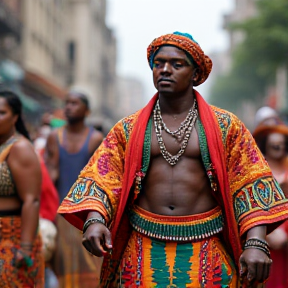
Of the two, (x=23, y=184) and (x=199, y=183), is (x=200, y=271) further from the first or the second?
(x=23, y=184)


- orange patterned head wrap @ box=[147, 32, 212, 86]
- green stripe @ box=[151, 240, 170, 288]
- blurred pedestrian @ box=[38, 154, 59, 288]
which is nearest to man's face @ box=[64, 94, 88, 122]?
blurred pedestrian @ box=[38, 154, 59, 288]

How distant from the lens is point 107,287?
4684 mm

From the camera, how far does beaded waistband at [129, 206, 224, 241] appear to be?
14.8 feet

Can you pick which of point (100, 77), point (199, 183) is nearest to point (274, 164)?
point (199, 183)

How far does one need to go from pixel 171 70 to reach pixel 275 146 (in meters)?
3.45

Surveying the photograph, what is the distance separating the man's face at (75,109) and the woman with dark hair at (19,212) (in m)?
3.32

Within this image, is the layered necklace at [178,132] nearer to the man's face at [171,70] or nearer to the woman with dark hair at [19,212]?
the man's face at [171,70]

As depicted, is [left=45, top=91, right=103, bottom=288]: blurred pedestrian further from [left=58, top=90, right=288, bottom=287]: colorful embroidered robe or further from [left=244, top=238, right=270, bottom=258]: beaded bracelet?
[left=244, top=238, right=270, bottom=258]: beaded bracelet

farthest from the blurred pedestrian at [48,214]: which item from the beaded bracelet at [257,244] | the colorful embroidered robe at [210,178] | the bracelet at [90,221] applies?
the beaded bracelet at [257,244]

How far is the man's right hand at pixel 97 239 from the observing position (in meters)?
4.10

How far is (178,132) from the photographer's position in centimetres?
460

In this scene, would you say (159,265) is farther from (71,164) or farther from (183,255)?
(71,164)

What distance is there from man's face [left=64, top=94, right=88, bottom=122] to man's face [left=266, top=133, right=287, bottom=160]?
2467mm

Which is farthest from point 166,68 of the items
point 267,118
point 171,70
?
point 267,118
